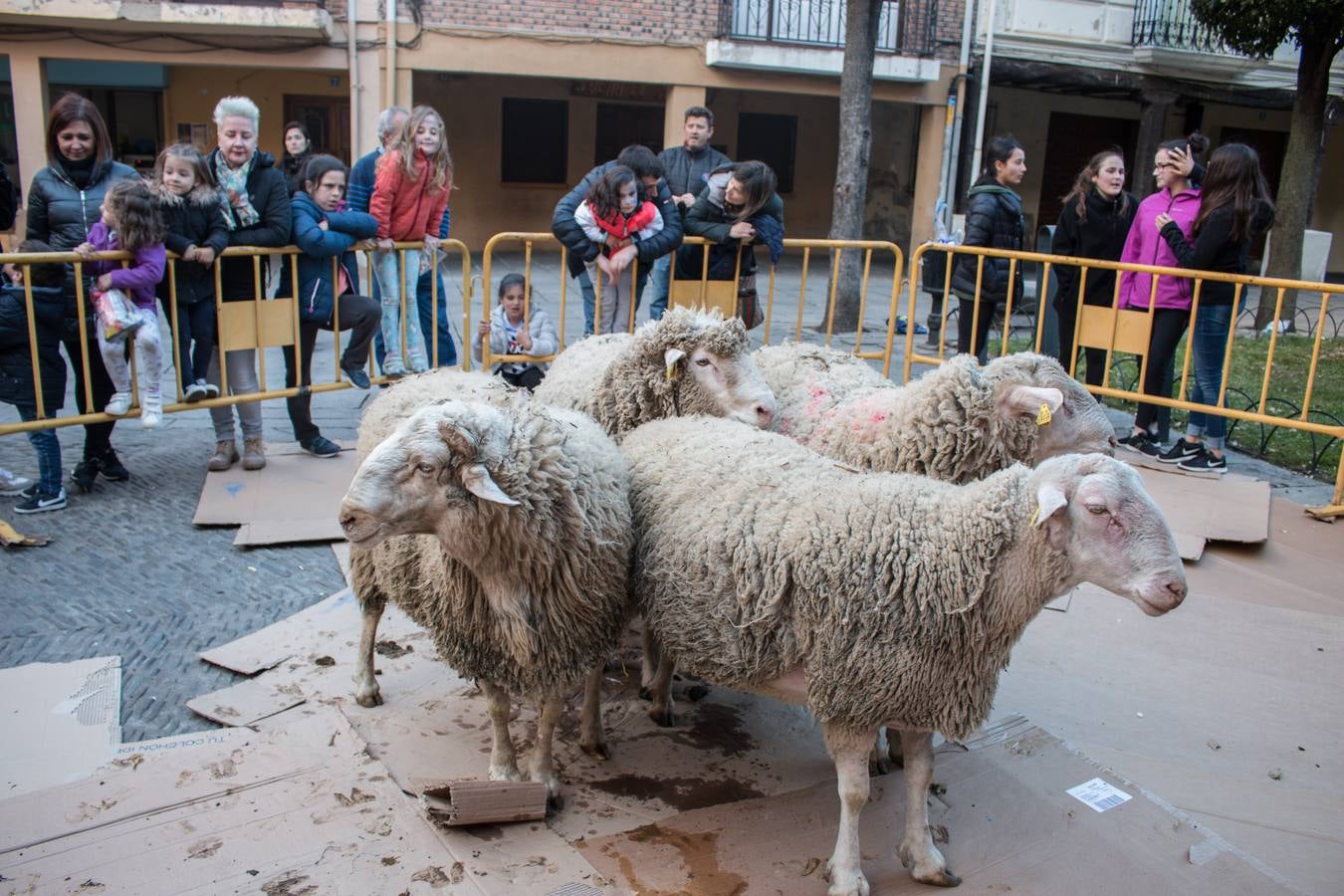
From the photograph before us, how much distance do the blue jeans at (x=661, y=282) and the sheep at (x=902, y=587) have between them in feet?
12.6

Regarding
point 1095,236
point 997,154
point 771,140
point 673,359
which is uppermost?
point 771,140

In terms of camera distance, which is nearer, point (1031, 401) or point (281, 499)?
point (1031, 401)

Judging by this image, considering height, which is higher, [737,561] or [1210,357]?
[1210,357]

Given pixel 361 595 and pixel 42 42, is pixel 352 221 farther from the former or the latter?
pixel 42 42

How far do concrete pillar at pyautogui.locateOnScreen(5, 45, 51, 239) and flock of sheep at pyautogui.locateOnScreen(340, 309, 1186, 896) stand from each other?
14.1 meters

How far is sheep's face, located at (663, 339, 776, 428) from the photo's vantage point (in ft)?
14.9

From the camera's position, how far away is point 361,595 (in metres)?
4.11

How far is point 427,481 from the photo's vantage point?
10.1 ft

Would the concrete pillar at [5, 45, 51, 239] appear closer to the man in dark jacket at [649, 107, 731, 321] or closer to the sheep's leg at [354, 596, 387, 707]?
the man in dark jacket at [649, 107, 731, 321]

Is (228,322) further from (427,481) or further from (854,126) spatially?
(854,126)

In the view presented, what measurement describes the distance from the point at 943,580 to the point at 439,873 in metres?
1.63

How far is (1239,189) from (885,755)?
4715 millimetres

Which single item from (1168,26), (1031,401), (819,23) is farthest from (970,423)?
(1168,26)

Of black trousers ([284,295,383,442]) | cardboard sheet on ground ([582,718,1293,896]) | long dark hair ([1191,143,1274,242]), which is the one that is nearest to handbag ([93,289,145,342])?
black trousers ([284,295,383,442])
